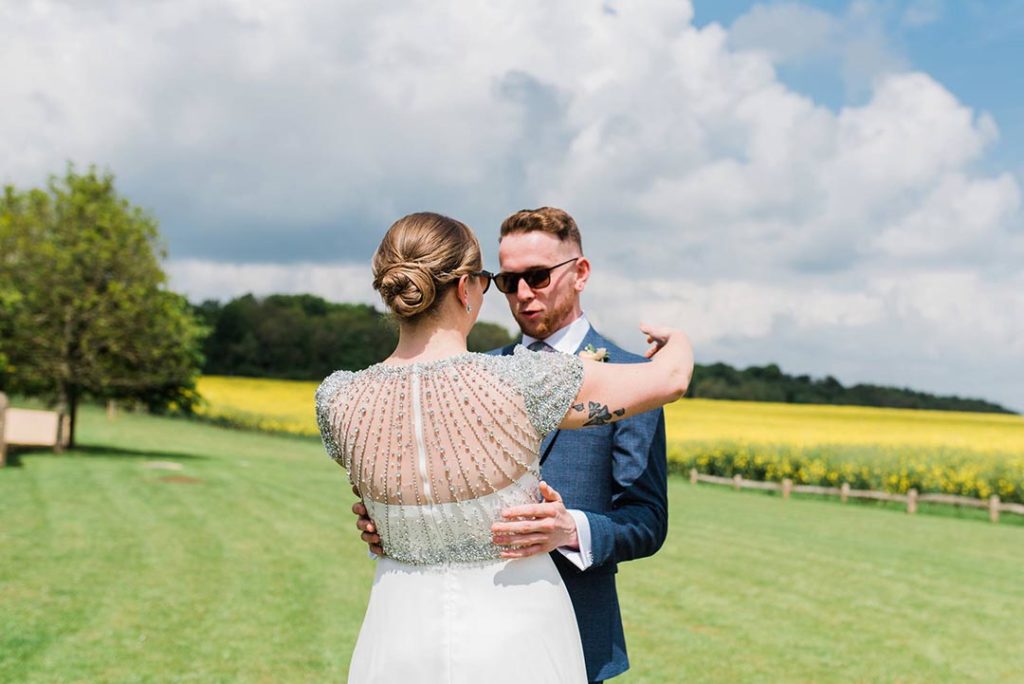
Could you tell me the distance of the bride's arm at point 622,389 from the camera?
2.54 metres

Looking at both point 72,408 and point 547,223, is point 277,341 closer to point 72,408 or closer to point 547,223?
point 72,408

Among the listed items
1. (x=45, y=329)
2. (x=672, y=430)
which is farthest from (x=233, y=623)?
(x=672, y=430)

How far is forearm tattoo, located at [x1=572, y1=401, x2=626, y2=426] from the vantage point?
2.56 meters

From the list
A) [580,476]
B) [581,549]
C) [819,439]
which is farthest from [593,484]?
[819,439]

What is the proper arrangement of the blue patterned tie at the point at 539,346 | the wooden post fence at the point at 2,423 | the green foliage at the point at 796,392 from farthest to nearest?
the green foliage at the point at 796,392, the wooden post fence at the point at 2,423, the blue patterned tie at the point at 539,346

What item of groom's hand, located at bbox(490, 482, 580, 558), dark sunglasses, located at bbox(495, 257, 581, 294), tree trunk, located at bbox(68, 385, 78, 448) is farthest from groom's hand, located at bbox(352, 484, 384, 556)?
tree trunk, located at bbox(68, 385, 78, 448)

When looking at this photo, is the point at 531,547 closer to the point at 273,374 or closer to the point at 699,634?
the point at 699,634

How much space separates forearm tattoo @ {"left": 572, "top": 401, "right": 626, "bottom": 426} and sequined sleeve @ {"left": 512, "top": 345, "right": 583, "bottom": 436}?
0.05m

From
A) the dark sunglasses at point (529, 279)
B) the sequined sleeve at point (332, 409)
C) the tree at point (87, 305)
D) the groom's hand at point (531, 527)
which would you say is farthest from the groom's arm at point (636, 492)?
the tree at point (87, 305)

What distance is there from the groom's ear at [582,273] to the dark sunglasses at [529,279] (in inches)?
3.1

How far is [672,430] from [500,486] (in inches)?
1787

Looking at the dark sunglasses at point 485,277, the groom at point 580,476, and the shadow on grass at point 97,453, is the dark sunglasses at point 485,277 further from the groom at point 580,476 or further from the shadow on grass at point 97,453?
the shadow on grass at point 97,453

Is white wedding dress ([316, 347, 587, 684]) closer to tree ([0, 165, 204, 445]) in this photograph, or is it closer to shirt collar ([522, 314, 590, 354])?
shirt collar ([522, 314, 590, 354])

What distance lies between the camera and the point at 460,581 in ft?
8.63
